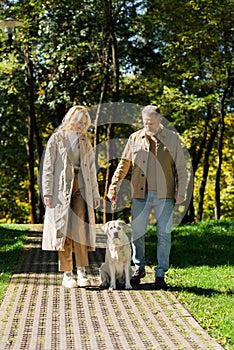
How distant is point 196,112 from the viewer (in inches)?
869

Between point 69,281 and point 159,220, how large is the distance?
4.67 ft

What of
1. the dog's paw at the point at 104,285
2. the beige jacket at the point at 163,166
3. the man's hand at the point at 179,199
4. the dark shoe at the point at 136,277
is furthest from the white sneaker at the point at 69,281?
the man's hand at the point at 179,199

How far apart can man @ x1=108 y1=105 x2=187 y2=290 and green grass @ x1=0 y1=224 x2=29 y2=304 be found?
194 centimetres

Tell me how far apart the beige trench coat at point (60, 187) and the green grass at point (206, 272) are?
1.54m

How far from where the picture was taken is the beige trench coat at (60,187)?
788 centimetres

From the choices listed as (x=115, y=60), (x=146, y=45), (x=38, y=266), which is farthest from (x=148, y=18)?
(x=38, y=266)

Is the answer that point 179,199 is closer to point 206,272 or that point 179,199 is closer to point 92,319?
point 206,272

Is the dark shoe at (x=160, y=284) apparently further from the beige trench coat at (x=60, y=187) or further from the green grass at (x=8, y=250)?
the green grass at (x=8, y=250)

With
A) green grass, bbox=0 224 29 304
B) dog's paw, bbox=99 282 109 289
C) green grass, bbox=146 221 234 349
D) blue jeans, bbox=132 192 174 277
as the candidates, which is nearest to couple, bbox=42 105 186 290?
blue jeans, bbox=132 192 174 277

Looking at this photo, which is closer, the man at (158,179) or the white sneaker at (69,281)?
the man at (158,179)

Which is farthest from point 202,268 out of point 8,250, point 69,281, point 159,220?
point 8,250

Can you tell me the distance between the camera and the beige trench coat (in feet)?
25.8

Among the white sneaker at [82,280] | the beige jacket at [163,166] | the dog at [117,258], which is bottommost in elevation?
the white sneaker at [82,280]

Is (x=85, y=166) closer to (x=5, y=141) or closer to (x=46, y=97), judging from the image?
(x=46, y=97)
